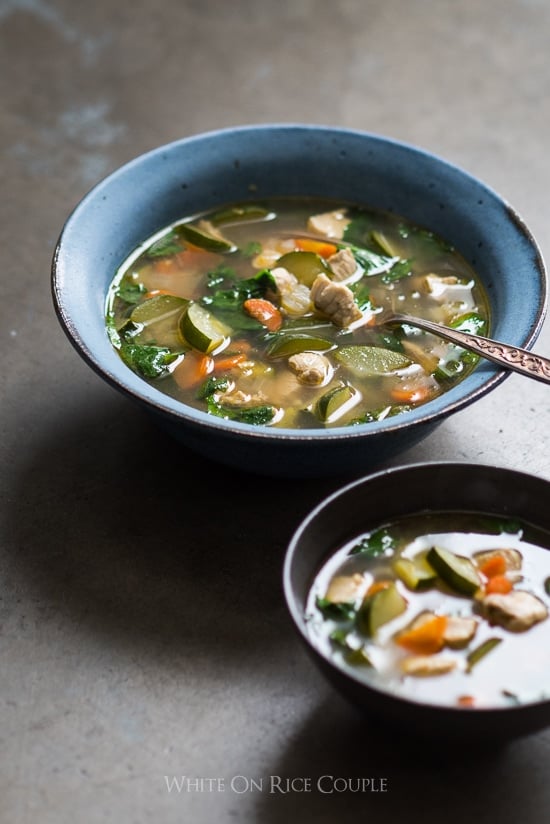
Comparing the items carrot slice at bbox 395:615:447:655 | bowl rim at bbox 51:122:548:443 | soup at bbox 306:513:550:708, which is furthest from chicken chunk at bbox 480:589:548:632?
bowl rim at bbox 51:122:548:443

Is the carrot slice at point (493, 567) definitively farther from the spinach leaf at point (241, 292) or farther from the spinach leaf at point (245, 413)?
the spinach leaf at point (241, 292)

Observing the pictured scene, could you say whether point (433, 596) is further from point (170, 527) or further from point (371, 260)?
point (371, 260)

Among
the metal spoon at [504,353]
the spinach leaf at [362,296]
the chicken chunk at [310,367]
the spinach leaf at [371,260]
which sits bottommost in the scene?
the chicken chunk at [310,367]

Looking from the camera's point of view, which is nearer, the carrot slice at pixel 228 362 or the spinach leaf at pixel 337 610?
the spinach leaf at pixel 337 610

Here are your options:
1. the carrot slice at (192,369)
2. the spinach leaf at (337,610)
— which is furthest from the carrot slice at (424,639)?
the carrot slice at (192,369)

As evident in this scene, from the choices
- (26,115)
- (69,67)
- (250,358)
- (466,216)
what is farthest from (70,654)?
(69,67)
